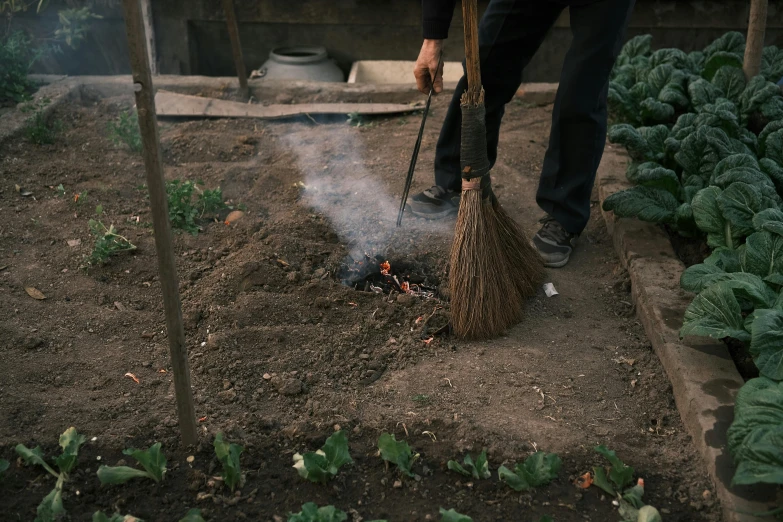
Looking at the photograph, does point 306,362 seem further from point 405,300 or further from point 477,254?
point 477,254

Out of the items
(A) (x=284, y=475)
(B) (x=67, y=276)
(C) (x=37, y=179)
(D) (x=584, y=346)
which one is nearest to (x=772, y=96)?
(D) (x=584, y=346)

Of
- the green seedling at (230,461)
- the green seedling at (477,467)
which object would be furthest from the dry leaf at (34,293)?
the green seedling at (477,467)

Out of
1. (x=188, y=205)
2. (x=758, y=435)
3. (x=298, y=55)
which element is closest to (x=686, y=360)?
(x=758, y=435)

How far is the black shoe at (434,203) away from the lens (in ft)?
13.3

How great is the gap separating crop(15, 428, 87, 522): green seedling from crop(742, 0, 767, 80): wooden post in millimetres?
4164

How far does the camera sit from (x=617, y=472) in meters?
2.38

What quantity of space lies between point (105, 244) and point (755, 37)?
3795mm

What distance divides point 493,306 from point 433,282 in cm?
51

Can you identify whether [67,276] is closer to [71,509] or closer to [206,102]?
[71,509]

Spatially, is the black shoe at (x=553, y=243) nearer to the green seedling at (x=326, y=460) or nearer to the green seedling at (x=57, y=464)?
the green seedling at (x=326, y=460)

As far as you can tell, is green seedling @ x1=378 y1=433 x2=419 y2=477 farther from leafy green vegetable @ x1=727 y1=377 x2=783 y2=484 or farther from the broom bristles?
leafy green vegetable @ x1=727 y1=377 x2=783 y2=484

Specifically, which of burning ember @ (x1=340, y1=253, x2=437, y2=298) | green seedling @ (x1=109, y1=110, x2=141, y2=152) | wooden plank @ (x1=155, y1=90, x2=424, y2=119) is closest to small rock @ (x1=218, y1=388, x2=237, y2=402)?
burning ember @ (x1=340, y1=253, x2=437, y2=298)

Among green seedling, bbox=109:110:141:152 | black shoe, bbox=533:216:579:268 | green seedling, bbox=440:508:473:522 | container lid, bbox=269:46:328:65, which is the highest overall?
container lid, bbox=269:46:328:65

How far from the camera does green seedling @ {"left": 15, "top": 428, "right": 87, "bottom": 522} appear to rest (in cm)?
216
